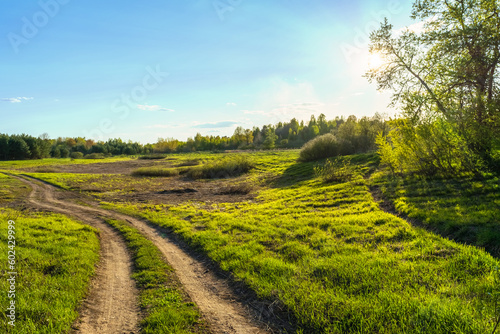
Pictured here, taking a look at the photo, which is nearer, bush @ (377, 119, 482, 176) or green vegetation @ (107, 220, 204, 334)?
green vegetation @ (107, 220, 204, 334)

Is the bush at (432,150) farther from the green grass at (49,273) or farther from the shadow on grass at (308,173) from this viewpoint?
→ the green grass at (49,273)

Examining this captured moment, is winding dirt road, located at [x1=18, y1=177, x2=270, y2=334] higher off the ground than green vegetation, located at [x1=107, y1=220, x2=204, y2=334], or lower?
lower

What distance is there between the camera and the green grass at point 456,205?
7438mm

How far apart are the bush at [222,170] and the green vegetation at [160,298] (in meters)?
29.1

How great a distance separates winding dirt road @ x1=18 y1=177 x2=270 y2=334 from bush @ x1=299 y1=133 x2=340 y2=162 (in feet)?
106

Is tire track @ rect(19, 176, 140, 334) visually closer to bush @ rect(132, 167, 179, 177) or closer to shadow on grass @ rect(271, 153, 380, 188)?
shadow on grass @ rect(271, 153, 380, 188)

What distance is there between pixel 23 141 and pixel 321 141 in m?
85.1

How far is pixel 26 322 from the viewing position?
4965 mm

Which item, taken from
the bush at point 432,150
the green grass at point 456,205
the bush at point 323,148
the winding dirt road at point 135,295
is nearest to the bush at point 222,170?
the bush at point 323,148

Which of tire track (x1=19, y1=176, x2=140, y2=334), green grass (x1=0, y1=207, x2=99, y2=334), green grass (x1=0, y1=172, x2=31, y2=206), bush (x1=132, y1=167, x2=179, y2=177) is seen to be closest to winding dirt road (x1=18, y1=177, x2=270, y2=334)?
tire track (x1=19, y1=176, x2=140, y2=334)

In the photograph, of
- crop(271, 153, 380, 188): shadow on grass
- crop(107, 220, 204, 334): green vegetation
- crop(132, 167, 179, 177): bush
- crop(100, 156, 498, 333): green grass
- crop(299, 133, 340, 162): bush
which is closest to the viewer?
crop(100, 156, 498, 333): green grass

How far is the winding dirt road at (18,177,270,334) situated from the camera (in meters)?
5.17

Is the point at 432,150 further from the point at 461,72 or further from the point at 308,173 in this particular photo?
the point at 308,173

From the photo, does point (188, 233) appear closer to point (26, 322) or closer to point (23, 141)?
point (26, 322)
